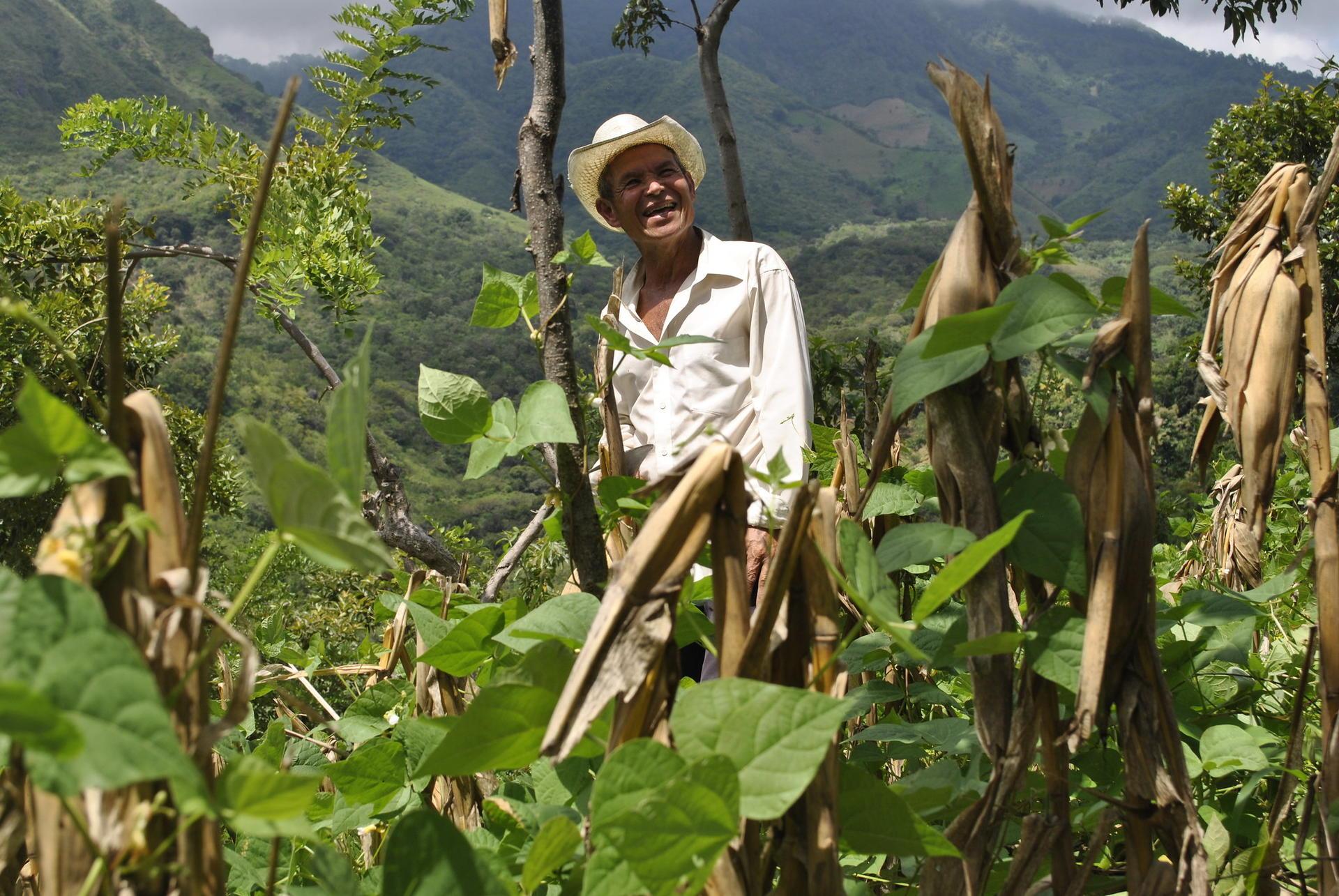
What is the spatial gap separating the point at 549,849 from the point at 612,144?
5.19ft

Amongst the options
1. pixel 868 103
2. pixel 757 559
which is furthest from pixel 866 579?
pixel 868 103

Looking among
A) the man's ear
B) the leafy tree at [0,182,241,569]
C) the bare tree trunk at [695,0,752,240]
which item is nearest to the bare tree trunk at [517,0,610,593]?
the man's ear

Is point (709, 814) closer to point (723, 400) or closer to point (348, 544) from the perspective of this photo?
point (348, 544)

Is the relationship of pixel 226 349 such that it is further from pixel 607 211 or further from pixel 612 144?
pixel 607 211

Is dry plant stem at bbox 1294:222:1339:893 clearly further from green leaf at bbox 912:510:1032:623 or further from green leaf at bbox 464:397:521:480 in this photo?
green leaf at bbox 464:397:521:480

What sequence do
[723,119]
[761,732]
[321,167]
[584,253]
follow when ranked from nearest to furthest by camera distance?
[761,732], [584,253], [321,167], [723,119]

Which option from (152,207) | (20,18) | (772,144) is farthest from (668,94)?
(152,207)

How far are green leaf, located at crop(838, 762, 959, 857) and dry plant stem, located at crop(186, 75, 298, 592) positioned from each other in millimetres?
286

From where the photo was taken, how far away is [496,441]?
0.62 meters

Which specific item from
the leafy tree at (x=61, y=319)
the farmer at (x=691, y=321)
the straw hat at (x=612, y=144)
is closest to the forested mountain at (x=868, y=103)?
the leafy tree at (x=61, y=319)

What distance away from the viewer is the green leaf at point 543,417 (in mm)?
593

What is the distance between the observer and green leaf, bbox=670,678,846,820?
1.24ft

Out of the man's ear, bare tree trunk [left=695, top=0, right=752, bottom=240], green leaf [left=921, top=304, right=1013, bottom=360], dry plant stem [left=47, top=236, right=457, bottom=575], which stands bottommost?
dry plant stem [left=47, top=236, right=457, bottom=575]

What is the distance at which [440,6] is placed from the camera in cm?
223
